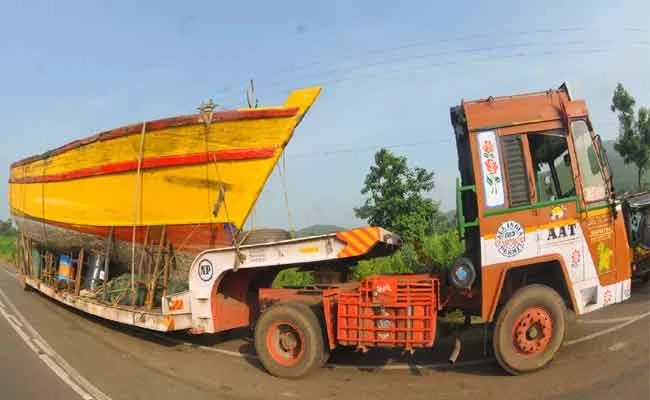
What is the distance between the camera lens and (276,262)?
5887mm

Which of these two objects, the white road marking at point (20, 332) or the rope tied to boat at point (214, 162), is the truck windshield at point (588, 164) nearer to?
the rope tied to boat at point (214, 162)

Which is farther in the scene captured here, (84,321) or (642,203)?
(84,321)

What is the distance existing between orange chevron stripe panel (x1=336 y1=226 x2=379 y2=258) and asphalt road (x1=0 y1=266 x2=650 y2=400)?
4.62ft

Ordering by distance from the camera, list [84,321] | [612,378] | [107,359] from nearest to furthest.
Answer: [612,378] → [107,359] → [84,321]

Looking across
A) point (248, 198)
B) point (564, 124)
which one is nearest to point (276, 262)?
point (248, 198)

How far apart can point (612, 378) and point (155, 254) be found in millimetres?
6225

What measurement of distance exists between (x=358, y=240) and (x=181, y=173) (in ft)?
10.3

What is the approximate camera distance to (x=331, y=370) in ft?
18.9

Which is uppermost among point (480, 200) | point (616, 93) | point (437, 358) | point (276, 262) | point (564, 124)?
point (616, 93)

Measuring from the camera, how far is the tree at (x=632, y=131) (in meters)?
20.1

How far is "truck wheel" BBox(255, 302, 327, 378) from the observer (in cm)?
545

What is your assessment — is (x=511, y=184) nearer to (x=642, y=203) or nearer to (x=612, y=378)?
(x=612, y=378)

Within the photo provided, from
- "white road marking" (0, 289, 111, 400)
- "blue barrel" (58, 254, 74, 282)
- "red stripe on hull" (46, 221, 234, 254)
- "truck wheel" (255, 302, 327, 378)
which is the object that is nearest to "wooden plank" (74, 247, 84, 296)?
"blue barrel" (58, 254, 74, 282)

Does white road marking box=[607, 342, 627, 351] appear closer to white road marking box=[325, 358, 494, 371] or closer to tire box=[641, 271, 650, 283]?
white road marking box=[325, 358, 494, 371]
